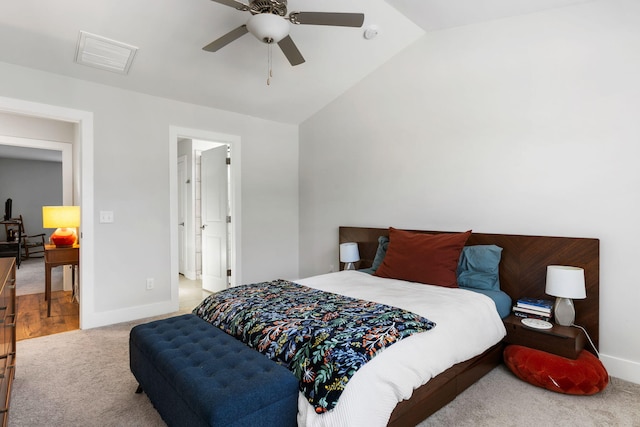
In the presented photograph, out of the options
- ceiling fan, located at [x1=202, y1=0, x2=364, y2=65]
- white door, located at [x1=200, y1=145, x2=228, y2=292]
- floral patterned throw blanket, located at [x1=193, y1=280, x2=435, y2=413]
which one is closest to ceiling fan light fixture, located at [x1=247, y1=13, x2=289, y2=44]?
ceiling fan, located at [x1=202, y1=0, x2=364, y2=65]

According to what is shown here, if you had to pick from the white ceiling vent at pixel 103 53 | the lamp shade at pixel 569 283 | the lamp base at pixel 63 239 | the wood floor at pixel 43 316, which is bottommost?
the wood floor at pixel 43 316

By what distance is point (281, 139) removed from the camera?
15.7ft

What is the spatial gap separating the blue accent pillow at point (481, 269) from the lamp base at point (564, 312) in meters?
0.44

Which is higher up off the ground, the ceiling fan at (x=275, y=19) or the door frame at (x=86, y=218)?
the ceiling fan at (x=275, y=19)

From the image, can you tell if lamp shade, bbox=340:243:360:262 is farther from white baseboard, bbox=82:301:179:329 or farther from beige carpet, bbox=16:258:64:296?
beige carpet, bbox=16:258:64:296

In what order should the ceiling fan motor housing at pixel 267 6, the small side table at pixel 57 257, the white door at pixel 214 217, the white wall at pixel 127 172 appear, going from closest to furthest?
the ceiling fan motor housing at pixel 267 6 → the white wall at pixel 127 172 → the small side table at pixel 57 257 → the white door at pixel 214 217

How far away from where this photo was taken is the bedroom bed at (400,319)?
1479mm

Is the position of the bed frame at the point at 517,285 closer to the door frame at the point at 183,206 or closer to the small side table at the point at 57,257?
the small side table at the point at 57,257

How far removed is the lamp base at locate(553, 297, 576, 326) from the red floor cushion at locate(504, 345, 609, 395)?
0.21 meters

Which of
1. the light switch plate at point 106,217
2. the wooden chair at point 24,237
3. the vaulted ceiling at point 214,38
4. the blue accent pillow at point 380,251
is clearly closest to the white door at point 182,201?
the vaulted ceiling at point 214,38

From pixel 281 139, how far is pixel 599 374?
160 inches

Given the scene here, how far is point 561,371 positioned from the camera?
2.15 metres

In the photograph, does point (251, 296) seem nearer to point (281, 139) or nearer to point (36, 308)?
point (281, 139)

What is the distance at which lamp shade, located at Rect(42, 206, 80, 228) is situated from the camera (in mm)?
3893
